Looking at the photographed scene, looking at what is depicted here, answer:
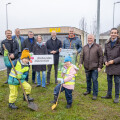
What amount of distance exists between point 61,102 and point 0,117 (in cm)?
183

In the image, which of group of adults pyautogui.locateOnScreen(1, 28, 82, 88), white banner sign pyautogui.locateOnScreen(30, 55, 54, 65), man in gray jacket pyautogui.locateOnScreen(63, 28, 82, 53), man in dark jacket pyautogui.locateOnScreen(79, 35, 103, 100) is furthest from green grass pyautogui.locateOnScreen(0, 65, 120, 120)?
man in gray jacket pyautogui.locateOnScreen(63, 28, 82, 53)

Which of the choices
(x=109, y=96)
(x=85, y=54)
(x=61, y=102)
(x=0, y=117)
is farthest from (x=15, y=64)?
(x=109, y=96)

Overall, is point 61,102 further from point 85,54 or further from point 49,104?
A: point 85,54

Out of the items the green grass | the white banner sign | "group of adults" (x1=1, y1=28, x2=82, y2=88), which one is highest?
"group of adults" (x1=1, y1=28, x2=82, y2=88)

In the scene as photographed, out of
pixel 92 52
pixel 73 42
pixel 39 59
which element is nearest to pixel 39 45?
pixel 39 59

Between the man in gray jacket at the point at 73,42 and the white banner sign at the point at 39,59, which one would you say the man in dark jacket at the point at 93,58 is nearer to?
the man in gray jacket at the point at 73,42

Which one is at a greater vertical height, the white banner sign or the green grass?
the white banner sign

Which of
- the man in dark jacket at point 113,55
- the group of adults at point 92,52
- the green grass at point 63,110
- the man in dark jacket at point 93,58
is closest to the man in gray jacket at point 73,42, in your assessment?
the group of adults at point 92,52

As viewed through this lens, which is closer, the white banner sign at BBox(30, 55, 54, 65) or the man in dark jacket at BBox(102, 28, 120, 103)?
the man in dark jacket at BBox(102, 28, 120, 103)

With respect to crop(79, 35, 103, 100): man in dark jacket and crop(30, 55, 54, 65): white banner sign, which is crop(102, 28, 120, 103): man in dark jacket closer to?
crop(79, 35, 103, 100): man in dark jacket

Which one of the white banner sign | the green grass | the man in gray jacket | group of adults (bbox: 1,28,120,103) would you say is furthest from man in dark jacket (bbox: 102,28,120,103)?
the white banner sign

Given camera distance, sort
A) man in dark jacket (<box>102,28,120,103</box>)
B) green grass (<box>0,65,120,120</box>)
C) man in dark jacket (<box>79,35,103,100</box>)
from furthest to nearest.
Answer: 1. man in dark jacket (<box>79,35,103,100</box>)
2. man in dark jacket (<box>102,28,120,103</box>)
3. green grass (<box>0,65,120,120</box>)

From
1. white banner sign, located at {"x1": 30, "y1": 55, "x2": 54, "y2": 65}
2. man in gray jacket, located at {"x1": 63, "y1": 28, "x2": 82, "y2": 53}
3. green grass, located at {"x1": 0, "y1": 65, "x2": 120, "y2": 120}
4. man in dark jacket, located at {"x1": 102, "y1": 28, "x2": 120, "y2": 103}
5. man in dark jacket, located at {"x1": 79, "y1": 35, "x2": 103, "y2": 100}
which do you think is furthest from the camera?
white banner sign, located at {"x1": 30, "y1": 55, "x2": 54, "y2": 65}

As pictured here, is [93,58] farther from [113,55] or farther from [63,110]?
[63,110]
